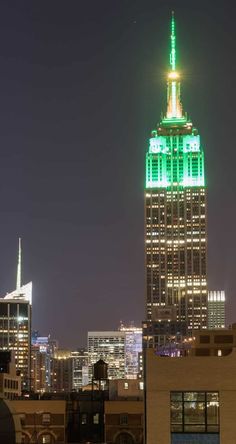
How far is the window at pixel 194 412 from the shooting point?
204ft

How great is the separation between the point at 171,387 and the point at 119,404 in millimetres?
37852

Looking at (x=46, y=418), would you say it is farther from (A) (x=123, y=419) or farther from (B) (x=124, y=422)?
(B) (x=124, y=422)

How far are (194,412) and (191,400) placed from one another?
79 cm

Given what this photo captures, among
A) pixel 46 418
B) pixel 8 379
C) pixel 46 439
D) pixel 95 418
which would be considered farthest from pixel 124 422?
pixel 8 379

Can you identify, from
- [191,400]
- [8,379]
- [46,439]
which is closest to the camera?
[191,400]

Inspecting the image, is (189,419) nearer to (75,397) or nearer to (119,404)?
(119,404)

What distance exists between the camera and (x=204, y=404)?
62688 mm

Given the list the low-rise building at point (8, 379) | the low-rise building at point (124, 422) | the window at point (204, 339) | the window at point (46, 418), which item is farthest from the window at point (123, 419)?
the low-rise building at point (8, 379)

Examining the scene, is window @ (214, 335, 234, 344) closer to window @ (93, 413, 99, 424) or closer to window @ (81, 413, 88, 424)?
window @ (93, 413, 99, 424)

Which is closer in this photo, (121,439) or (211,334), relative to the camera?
(211,334)

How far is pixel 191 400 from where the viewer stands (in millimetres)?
62781

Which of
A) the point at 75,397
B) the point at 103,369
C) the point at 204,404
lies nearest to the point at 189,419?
the point at 204,404

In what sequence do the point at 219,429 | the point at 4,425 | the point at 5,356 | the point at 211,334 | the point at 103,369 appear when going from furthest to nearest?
the point at 5,356, the point at 103,369, the point at 211,334, the point at 219,429, the point at 4,425

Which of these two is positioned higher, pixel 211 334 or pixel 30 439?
pixel 211 334
